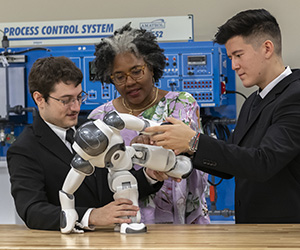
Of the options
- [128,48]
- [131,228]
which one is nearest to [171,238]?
[131,228]

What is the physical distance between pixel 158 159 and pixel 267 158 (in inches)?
15.2

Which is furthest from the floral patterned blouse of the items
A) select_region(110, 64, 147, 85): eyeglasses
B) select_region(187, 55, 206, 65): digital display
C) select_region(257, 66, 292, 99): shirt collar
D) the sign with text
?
the sign with text

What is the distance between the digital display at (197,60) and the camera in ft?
16.4

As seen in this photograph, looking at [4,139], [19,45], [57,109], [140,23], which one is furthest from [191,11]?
[57,109]

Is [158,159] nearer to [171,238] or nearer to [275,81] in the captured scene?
[171,238]

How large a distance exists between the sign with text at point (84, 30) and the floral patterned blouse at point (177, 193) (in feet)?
9.27

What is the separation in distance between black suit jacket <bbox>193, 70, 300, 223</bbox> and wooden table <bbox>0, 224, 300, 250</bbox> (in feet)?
0.51

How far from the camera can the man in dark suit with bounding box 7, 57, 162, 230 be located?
5.95 ft

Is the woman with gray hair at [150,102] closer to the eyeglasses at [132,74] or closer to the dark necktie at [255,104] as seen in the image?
the eyeglasses at [132,74]

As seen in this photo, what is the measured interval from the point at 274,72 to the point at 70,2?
450cm

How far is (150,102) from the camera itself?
7.88ft

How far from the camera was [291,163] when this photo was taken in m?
1.92

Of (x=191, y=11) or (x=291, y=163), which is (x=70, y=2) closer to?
(x=191, y=11)

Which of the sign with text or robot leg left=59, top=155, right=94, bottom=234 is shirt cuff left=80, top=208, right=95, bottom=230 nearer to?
robot leg left=59, top=155, right=94, bottom=234
